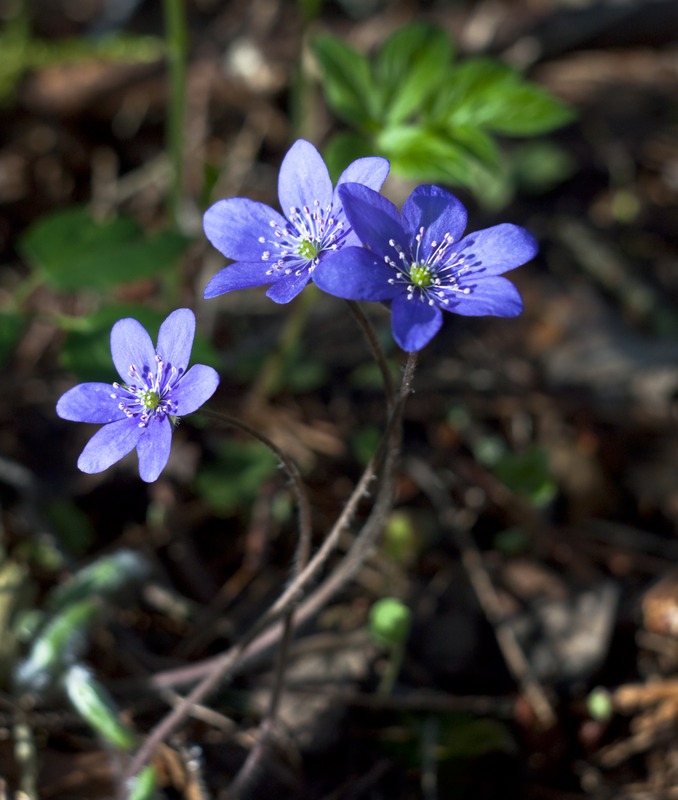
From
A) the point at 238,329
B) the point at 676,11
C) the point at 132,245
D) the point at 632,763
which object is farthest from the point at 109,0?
the point at 632,763

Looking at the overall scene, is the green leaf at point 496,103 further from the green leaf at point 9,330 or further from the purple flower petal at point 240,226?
the green leaf at point 9,330

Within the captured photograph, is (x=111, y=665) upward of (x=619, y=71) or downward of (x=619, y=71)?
downward

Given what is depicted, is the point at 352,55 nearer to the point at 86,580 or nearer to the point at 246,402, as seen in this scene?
the point at 246,402


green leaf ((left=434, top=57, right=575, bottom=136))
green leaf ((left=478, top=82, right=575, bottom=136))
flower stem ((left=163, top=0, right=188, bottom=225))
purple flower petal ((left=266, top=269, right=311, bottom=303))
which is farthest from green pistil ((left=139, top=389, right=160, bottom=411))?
flower stem ((left=163, top=0, right=188, bottom=225))

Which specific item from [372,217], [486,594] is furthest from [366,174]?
[486,594]

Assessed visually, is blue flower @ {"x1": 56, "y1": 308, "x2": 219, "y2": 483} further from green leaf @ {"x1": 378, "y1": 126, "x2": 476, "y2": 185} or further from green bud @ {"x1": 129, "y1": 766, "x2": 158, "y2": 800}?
green leaf @ {"x1": 378, "y1": 126, "x2": 476, "y2": 185}

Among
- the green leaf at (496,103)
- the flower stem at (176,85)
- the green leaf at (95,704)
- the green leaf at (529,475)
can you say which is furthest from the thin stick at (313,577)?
the flower stem at (176,85)
